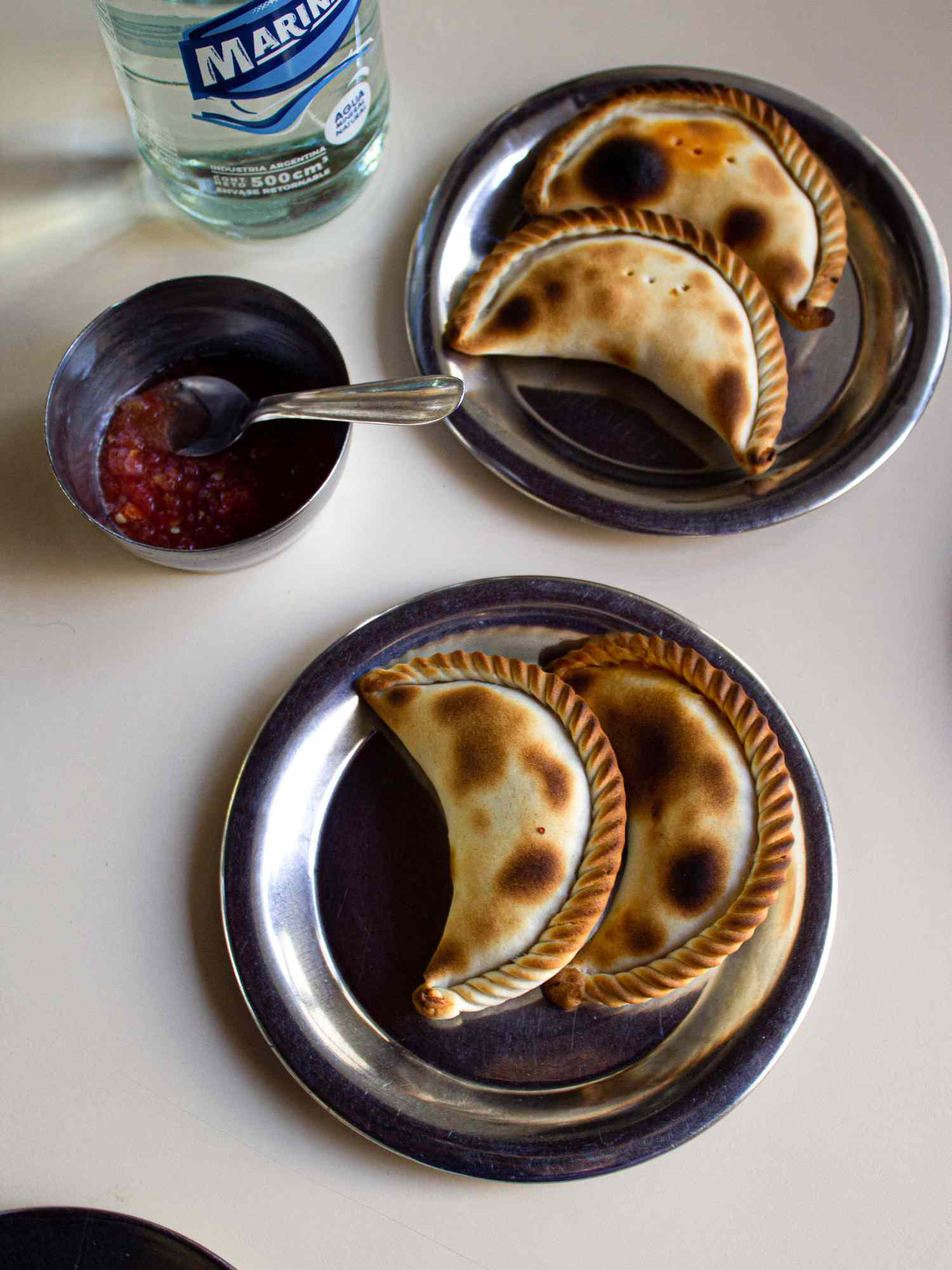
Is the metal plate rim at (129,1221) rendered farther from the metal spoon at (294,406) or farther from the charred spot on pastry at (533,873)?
the metal spoon at (294,406)

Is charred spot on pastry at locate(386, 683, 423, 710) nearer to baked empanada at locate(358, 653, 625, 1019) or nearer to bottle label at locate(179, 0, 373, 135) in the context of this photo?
baked empanada at locate(358, 653, 625, 1019)

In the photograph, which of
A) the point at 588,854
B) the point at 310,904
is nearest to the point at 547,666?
the point at 588,854

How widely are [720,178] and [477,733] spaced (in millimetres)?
551

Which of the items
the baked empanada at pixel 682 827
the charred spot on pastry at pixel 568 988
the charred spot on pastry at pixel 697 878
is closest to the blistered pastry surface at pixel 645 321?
the baked empanada at pixel 682 827

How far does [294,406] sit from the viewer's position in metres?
0.85

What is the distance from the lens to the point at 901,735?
918 millimetres

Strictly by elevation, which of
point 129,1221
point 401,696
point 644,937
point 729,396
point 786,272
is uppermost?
point 786,272

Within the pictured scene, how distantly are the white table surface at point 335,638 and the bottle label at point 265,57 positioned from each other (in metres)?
0.17

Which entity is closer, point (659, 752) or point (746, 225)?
point (659, 752)

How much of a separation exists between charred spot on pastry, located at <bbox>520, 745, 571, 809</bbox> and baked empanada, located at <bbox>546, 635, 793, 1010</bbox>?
55mm

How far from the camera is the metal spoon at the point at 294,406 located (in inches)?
33.5

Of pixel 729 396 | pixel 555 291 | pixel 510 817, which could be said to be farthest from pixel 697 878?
pixel 555 291

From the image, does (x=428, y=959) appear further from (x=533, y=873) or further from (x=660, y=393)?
(x=660, y=393)

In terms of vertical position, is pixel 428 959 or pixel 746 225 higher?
pixel 746 225
